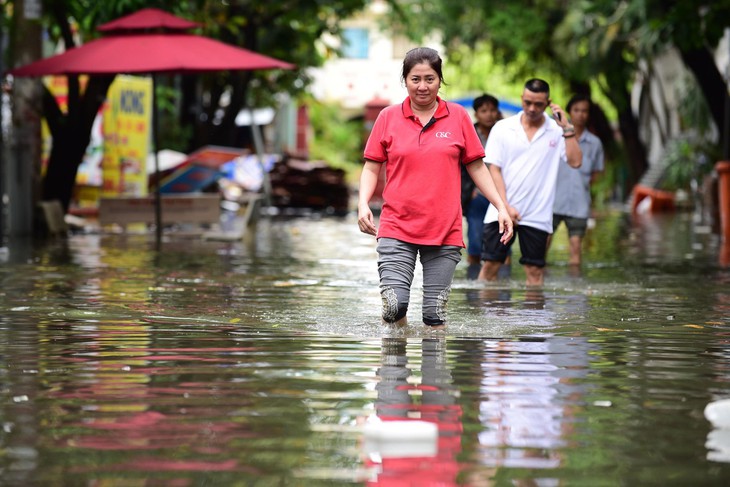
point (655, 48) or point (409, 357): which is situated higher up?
point (655, 48)

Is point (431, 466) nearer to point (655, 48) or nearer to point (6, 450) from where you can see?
point (6, 450)

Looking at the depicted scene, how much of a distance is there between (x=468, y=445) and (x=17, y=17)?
51.3 feet

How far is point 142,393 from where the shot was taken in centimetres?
707

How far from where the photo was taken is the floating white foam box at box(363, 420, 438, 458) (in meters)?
5.61

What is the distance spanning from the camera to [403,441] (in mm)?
5652

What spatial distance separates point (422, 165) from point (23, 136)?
12.6 metres

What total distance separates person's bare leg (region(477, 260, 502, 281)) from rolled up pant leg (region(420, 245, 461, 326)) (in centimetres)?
344

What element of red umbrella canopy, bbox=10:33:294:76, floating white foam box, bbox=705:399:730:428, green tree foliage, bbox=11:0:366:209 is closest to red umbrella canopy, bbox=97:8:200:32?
red umbrella canopy, bbox=10:33:294:76

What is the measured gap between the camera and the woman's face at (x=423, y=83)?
891 cm

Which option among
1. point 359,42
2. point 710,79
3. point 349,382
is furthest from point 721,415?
point 359,42

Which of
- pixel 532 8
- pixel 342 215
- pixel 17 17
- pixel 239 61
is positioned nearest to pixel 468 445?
pixel 239 61

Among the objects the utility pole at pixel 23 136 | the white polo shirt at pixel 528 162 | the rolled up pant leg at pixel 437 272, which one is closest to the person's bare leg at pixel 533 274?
the white polo shirt at pixel 528 162

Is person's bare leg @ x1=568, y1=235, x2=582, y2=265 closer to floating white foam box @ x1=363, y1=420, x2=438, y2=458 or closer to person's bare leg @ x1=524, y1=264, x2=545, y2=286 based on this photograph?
person's bare leg @ x1=524, y1=264, x2=545, y2=286

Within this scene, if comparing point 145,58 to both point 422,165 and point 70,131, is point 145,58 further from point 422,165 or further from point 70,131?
point 422,165
